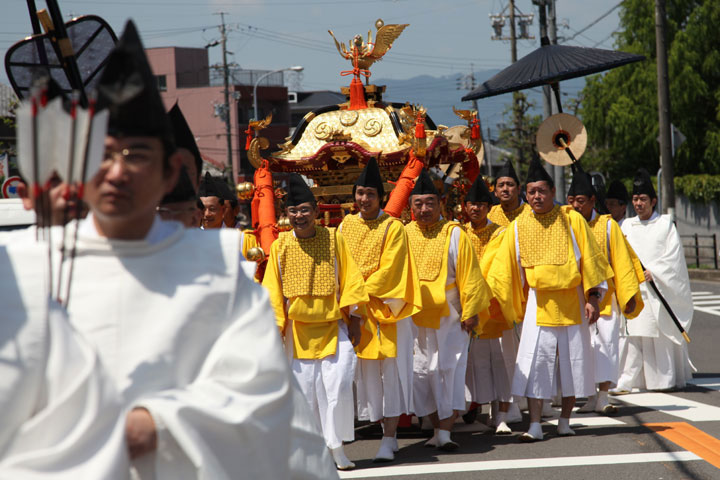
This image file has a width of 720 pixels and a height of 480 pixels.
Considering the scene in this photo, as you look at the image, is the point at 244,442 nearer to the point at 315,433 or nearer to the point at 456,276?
the point at 315,433

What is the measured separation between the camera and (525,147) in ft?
119

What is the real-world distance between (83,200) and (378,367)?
507cm


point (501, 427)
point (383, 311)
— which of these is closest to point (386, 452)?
point (383, 311)

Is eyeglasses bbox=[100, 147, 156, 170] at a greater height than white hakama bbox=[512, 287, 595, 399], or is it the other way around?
eyeglasses bbox=[100, 147, 156, 170]

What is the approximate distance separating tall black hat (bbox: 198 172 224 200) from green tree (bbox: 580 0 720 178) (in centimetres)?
2757

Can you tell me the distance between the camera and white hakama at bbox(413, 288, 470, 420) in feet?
24.7

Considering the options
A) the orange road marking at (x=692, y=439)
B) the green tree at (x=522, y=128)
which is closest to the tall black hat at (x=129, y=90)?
the orange road marking at (x=692, y=439)

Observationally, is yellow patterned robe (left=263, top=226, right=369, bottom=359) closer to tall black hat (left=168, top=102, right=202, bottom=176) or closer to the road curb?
tall black hat (left=168, top=102, right=202, bottom=176)

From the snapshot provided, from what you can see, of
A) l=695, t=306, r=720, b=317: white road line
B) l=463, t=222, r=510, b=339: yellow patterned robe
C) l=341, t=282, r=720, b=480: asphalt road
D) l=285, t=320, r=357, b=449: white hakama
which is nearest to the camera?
l=341, t=282, r=720, b=480: asphalt road

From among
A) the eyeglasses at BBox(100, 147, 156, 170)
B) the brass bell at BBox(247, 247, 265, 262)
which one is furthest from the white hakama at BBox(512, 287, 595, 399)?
the eyeglasses at BBox(100, 147, 156, 170)

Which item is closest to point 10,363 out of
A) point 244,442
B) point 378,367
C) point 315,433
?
point 244,442

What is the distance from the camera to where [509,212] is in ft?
31.2

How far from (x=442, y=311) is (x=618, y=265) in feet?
6.66

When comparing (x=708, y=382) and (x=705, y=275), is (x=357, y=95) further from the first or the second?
(x=705, y=275)
